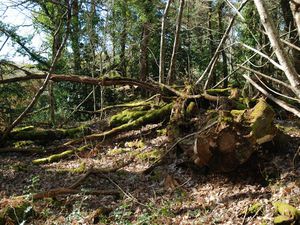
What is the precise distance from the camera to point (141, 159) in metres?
9.37

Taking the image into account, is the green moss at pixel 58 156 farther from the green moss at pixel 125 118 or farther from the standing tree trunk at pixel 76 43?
the standing tree trunk at pixel 76 43

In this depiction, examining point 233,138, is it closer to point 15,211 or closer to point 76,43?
point 15,211

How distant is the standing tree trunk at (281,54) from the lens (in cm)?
183

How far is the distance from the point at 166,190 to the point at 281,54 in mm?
5922

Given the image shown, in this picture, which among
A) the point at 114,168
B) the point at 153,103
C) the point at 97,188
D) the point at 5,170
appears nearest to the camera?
the point at 97,188

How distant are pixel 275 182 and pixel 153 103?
6.06 metres

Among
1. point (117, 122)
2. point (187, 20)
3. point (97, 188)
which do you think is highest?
point (187, 20)

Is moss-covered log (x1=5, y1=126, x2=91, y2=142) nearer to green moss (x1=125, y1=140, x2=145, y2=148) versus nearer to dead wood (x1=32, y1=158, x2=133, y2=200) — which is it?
green moss (x1=125, y1=140, x2=145, y2=148)

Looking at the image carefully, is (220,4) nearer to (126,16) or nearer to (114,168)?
(126,16)

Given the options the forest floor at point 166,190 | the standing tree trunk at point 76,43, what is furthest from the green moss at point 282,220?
the standing tree trunk at point 76,43

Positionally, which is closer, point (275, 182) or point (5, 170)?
point (275, 182)

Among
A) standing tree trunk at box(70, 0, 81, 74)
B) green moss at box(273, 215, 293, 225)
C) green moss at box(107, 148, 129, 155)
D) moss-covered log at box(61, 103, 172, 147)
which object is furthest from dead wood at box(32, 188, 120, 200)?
standing tree trunk at box(70, 0, 81, 74)

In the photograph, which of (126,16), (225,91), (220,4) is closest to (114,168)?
(225,91)

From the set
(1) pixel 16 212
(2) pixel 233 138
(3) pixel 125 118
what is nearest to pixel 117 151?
(3) pixel 125 118
